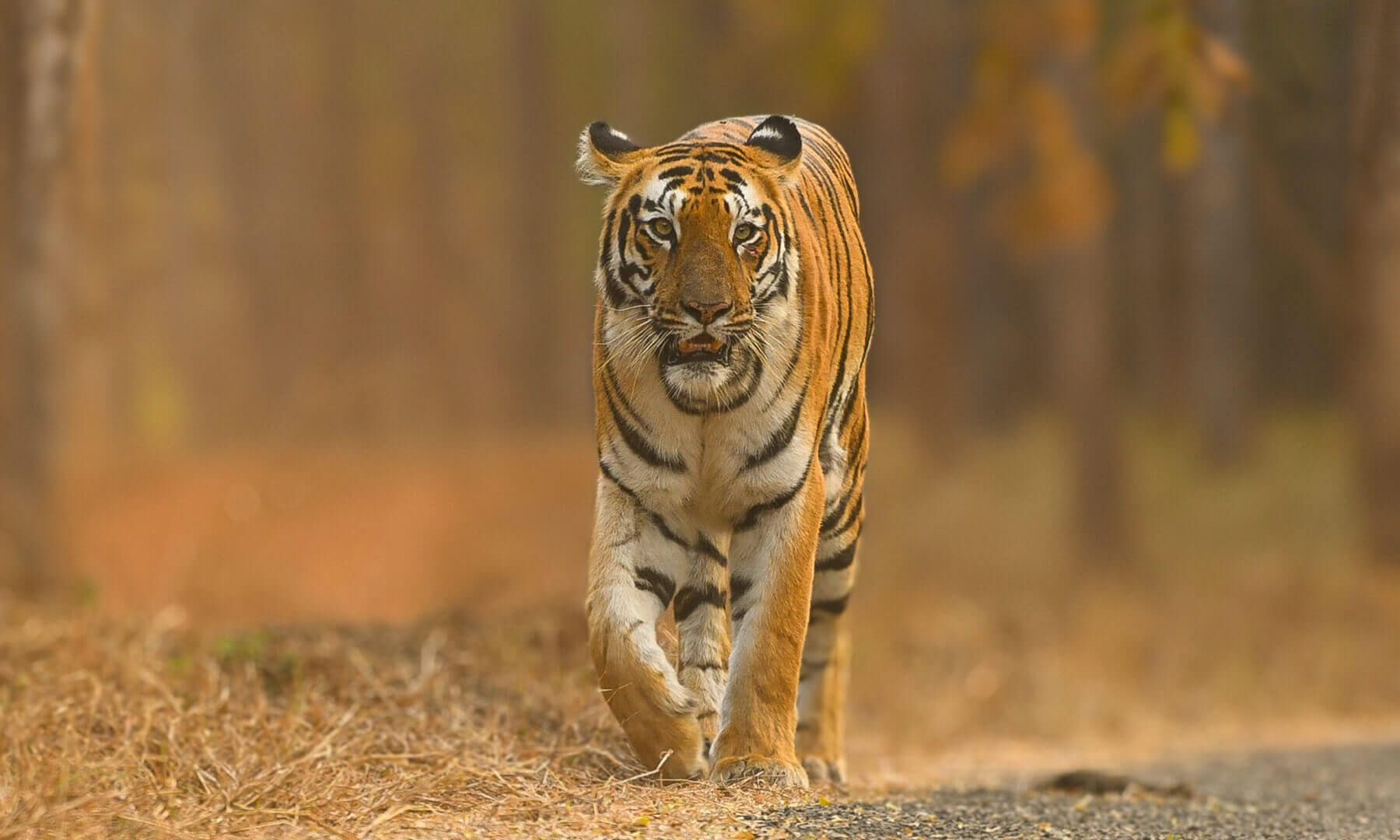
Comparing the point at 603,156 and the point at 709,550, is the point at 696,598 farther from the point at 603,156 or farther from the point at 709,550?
the point at 603,156

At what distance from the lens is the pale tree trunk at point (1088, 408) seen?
13.8m

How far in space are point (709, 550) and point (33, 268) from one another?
20.5 feet

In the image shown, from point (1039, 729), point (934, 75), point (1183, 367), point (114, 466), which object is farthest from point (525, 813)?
point (1183, 367)

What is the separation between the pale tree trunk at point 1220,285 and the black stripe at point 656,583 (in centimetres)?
1291

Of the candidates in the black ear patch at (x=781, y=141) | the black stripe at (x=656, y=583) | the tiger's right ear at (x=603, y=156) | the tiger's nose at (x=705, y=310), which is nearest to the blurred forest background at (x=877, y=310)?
the black stripe at (x=656, y=583)

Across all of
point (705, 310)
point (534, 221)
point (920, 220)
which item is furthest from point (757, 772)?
point (534, 221)

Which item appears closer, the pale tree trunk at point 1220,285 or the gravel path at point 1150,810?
the gravel path at point 1150,810

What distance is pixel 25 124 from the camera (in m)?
8.69

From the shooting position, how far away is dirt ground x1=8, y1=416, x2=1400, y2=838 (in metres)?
4.32

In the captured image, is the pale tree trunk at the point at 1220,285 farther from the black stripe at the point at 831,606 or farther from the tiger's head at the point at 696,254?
the tiger's head at the point at 696,254

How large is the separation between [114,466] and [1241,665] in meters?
14.5

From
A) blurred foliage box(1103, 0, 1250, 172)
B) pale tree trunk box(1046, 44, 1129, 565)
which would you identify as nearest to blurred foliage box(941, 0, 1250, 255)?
blurred foliage box(1103, 0, 1250, 172)

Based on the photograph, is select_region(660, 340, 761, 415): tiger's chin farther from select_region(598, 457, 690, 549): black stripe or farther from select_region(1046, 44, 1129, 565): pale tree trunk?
select_region(1046, 44, 1129, 565): pale tree trunk

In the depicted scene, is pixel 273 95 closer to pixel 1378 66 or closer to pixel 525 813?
pixel 1378 66
